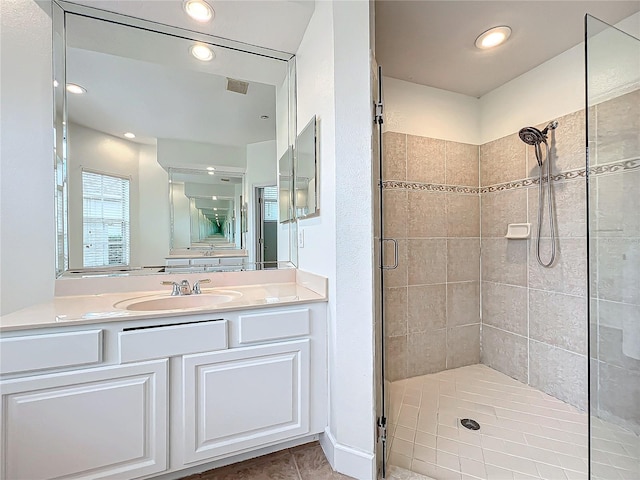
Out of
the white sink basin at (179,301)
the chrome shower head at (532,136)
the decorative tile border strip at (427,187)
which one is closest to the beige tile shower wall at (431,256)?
the decorative tile border strip at (427,187)

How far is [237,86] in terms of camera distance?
1.94 m

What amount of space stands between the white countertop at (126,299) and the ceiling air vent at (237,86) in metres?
1.34

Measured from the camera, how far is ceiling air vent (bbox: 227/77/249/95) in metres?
1.92

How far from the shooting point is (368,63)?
4.52ft

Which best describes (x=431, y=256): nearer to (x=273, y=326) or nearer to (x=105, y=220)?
(x=273, y=326)

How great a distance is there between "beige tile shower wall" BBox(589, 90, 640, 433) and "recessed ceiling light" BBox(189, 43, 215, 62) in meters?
2.33

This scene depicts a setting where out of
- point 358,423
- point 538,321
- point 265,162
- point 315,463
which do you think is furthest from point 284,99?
point 538,321

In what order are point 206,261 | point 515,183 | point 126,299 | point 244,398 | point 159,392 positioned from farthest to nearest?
point 515,183 < point 206,261 < point 126,299 < point 244,398 < point 159,392

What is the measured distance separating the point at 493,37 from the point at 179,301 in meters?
2.58

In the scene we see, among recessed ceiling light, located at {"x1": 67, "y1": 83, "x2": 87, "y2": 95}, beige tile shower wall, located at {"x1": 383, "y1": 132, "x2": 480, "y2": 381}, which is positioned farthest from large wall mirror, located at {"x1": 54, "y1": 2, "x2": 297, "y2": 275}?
beige tile shower wall, located at {"x1": 383, "y1": 132, "x2": 480, "y2": 381}

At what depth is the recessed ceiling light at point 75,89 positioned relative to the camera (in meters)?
1.58

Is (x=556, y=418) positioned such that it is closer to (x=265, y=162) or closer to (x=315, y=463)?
(x=315, y=463)

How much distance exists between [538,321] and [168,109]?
303 centimetres

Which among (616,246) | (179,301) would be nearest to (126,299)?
(179,301)
